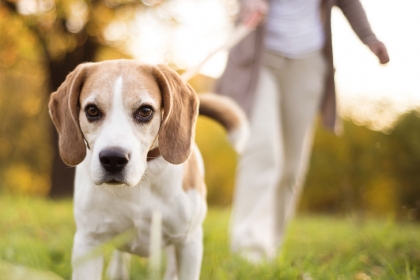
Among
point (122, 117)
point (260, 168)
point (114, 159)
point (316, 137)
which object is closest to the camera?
point (114, 159)

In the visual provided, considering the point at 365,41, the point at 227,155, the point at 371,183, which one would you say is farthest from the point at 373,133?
the point at 365,41

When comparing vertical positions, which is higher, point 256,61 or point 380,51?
point 380,51

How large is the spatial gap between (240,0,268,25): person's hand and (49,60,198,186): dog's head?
4.38 feet

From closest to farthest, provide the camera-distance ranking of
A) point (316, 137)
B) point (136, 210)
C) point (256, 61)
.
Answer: point (136, 210) → point (256, 61) → point (316, 137)

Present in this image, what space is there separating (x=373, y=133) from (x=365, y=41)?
7.53m

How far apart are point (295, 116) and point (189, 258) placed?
187cm

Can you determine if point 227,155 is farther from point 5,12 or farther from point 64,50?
point 5,12

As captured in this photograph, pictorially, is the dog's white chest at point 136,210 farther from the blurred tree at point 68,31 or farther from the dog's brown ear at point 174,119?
the blurred tree at point 68,31

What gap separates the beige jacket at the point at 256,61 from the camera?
380cm

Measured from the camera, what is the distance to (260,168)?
12.9ft

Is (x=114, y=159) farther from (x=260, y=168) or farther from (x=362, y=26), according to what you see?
(x=362, y=26)

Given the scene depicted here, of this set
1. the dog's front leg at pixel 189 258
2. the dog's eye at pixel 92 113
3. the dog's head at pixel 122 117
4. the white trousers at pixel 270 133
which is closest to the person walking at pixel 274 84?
the white trousers at pixel 270 133

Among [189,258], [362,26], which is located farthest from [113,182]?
[362,26]

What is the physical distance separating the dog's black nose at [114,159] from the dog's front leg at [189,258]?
2.16 feet
